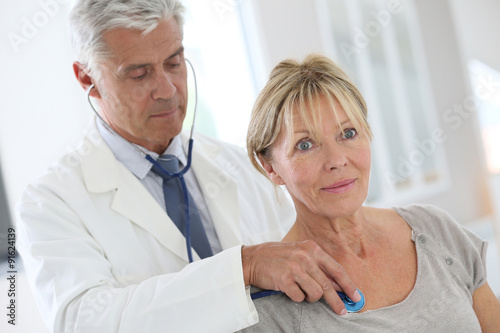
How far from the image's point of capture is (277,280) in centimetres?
108

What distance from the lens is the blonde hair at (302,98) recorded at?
1197 millimetres

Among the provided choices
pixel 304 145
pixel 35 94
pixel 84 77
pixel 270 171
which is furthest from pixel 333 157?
pixel 35 94

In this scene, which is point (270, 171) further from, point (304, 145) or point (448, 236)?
point (448, 236)

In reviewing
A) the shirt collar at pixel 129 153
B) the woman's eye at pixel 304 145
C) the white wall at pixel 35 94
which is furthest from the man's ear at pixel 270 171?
the white wall at pixel 35 94

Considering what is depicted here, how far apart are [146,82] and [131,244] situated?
17.2 inches

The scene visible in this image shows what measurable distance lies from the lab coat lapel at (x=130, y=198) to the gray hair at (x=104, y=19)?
24 cm

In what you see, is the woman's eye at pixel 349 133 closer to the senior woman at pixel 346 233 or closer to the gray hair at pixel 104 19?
the senior woman at pixel 346 233

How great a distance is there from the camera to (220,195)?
1585mm

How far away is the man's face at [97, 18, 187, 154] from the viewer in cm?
139

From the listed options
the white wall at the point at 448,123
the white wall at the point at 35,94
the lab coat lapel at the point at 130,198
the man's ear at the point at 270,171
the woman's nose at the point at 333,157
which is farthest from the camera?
the white wall at the point at 448,123

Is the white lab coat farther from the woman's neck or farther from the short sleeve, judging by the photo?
the short sleeve

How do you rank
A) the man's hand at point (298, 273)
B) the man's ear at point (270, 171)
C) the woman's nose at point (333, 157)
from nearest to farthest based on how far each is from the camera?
the man's hand at point (298, 273) → the woman's nose at point (333, 157) → the man's ear at point (270, 171)

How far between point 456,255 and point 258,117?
1.96 feet

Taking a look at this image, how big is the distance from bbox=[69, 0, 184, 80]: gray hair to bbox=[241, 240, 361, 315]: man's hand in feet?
2.20
